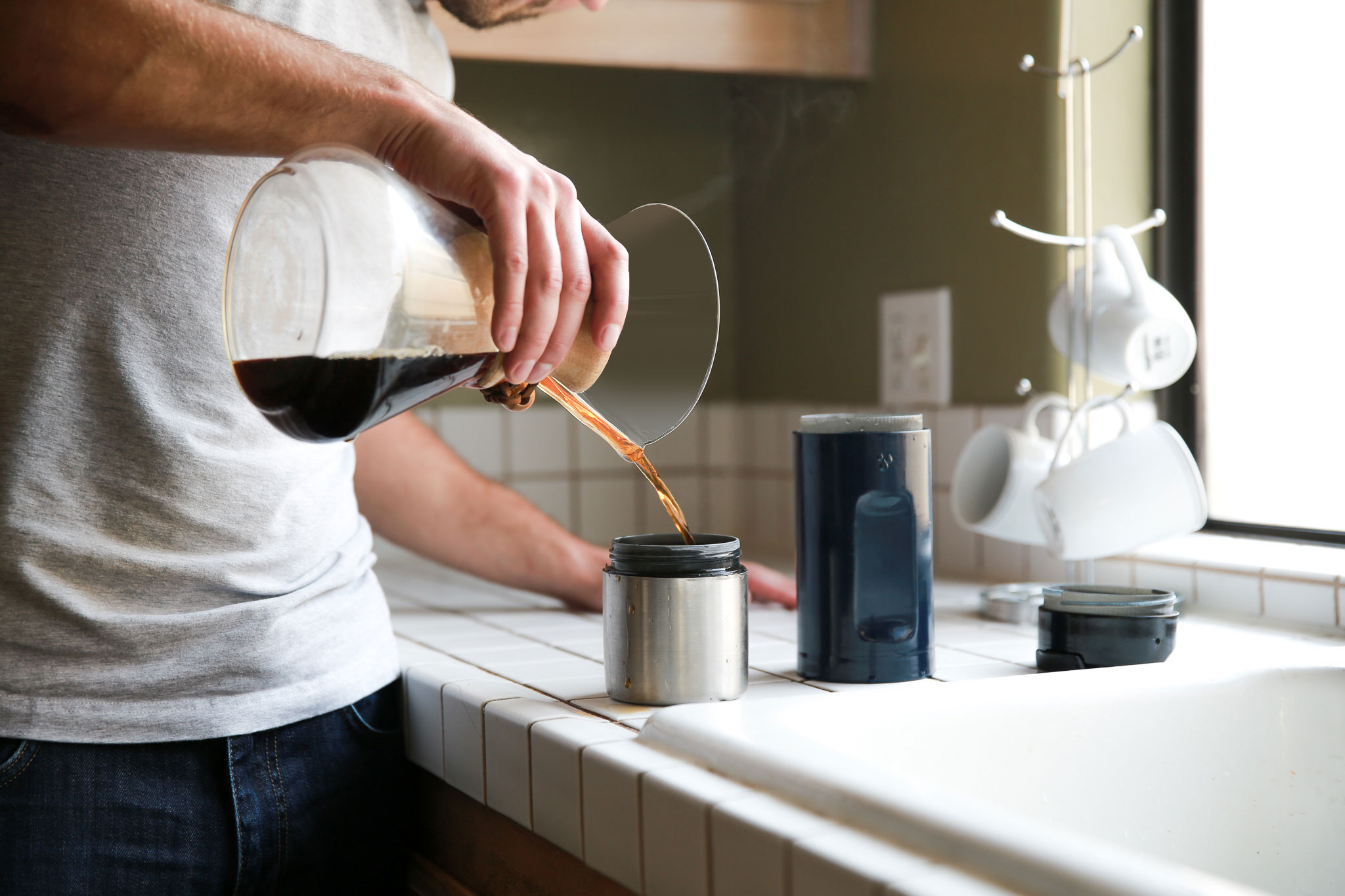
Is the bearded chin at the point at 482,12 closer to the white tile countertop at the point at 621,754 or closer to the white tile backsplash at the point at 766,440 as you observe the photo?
the white tile countertop at the point at 621,754

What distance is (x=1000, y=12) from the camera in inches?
65.7

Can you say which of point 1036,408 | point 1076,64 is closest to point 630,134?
point 1076,64

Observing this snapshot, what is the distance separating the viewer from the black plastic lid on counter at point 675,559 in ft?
3.03

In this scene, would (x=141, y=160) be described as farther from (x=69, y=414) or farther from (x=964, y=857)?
(x=964, y=857)

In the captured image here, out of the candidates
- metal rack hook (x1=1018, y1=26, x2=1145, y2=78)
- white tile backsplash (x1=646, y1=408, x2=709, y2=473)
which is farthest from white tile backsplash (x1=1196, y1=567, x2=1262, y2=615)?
white tile backsplash (x1=646, y1=408, x2=709, y2=473)

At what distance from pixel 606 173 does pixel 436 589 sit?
837 mm

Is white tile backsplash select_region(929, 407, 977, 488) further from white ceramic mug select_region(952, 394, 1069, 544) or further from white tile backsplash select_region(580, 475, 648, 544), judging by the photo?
white tile backsplash select_region(580, 475, 648, 544)

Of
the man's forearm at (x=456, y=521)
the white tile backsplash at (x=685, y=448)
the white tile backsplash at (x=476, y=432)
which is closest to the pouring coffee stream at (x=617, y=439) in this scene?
the man's forearm at (x=456, y=521)

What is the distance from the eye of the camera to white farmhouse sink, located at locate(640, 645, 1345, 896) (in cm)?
88

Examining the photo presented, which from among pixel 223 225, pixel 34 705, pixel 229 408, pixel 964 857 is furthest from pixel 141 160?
pixel 964 857

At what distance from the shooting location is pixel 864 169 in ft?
6.37

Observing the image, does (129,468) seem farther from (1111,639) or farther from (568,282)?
(1111,639)

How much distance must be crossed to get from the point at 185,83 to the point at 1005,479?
3.40 feet

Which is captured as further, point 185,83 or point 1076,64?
point 1076,64
